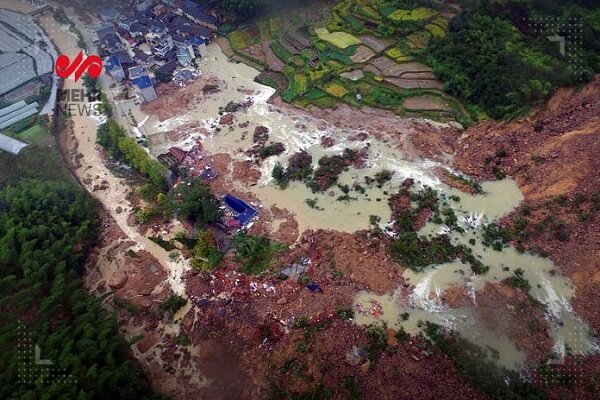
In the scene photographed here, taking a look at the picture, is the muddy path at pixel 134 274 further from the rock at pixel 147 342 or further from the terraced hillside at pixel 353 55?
the terraced hillside at pixel 353 55

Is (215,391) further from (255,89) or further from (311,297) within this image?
(255,89)

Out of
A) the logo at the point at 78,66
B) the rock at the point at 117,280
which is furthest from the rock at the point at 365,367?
the logo at the point at 78,66

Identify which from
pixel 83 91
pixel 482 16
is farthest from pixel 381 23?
pixel 83 91

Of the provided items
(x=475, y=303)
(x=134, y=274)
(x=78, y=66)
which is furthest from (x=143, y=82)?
(x=475, y=303)

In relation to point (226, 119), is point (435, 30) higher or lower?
higher

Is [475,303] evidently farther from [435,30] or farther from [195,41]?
[195,41]

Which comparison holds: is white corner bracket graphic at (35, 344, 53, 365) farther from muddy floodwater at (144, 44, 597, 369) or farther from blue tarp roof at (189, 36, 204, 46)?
blue tarp roof at (189, 36, 204, 46)

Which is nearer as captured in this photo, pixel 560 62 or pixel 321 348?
pixel 321 348

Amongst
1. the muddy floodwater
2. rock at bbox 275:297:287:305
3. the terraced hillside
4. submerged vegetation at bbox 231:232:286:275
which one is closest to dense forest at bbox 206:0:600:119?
the terraced hillside
